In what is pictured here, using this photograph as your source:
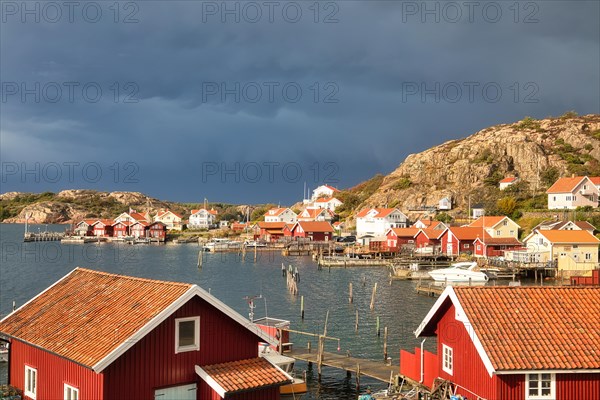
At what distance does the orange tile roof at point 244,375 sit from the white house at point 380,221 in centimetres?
10194

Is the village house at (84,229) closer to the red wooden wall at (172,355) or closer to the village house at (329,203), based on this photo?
the village house at (329,203)

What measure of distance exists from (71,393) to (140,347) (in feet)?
8.44

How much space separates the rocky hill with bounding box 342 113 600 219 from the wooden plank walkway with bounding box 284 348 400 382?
353ft

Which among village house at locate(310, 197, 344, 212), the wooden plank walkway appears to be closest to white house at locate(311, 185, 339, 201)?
village house at locate(310, 197, 344, 212)

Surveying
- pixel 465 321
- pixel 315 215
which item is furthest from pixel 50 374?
pixel 315 215

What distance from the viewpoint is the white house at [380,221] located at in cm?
11912

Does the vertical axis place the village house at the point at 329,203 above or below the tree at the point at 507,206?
above

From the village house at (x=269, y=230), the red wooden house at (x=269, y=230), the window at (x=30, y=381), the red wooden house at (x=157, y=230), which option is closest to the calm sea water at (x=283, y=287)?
the window at (x=30, y=381)

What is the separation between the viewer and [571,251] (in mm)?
73375

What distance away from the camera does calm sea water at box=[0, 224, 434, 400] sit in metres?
36.6

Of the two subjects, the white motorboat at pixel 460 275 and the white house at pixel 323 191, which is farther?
the white house at pixel 323 191

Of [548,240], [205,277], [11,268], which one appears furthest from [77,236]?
[548,240]

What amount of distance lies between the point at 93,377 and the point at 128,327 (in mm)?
1483

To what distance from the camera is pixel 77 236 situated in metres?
160
